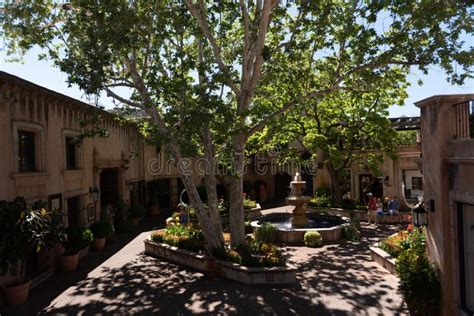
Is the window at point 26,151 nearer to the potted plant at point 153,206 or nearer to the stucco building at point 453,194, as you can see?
the stucco building at point 453,194

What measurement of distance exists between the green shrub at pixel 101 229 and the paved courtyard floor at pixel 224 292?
2.49 metres

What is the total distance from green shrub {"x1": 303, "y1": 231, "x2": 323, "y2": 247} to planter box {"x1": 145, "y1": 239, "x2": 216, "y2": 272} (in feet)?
16.7

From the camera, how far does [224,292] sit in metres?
10.5

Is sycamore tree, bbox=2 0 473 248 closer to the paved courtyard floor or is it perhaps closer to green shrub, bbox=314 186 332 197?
the paved courtyard floor

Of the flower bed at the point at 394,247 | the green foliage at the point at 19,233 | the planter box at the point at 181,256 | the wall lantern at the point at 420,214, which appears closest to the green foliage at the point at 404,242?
the flower bed at the point at 394,247

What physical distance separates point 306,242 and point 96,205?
9.75 meters

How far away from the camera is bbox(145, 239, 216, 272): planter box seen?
1182 cm

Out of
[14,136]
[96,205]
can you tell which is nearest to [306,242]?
Result: [96,205]

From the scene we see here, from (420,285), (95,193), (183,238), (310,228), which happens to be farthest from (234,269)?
(95,193)

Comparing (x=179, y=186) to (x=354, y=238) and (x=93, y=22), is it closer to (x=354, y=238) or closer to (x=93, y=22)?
(x=354, y=238)

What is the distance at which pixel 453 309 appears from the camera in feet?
24.9

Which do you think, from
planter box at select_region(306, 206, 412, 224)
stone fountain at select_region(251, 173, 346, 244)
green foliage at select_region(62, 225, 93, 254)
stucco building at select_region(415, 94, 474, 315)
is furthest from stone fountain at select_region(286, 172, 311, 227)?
stucco building at select_region(415, 94, 474, 315)

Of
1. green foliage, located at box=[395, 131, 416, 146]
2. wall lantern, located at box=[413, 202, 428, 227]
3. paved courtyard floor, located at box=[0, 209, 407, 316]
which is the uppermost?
green foliage, located at box=[395, 131, 416, 146]

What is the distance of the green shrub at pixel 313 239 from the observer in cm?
1558
